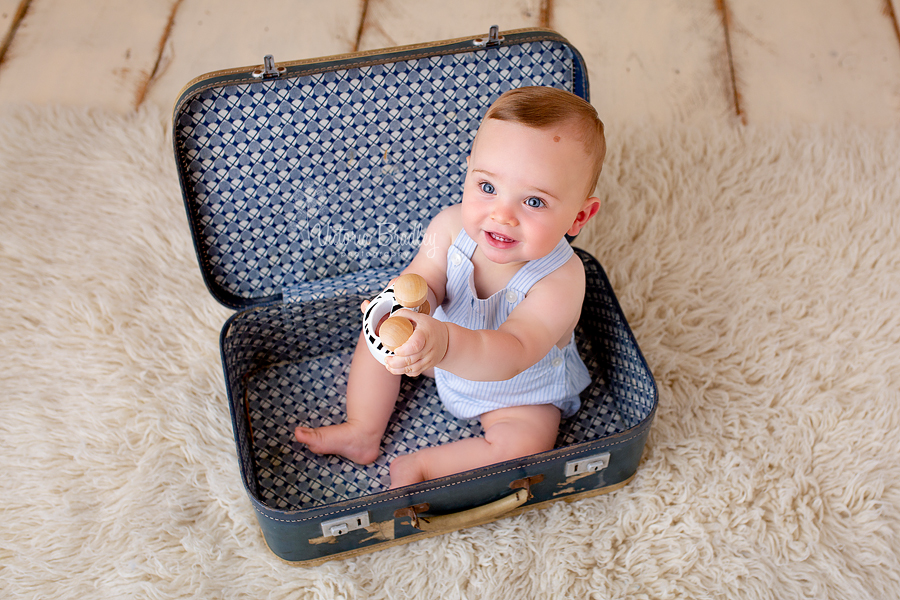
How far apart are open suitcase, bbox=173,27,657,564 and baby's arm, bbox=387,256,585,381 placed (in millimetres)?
123

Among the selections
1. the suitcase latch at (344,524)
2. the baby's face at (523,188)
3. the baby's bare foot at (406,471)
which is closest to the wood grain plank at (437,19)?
the baby's face at (523,188)

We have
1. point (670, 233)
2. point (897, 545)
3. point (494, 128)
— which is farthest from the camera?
point (670, 233)

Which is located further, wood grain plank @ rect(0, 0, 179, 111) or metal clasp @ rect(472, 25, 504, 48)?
wood grain plank @ rect(0, 0, 179, 111)

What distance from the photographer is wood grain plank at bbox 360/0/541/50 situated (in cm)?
172

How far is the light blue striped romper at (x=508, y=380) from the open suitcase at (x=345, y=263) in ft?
0.22

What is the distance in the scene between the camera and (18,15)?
1771 mm

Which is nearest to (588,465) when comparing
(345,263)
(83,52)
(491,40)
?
(345,263)

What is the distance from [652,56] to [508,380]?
41.6 inches

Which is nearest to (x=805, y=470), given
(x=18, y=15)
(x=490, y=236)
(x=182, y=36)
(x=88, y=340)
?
(x=490, y=236)

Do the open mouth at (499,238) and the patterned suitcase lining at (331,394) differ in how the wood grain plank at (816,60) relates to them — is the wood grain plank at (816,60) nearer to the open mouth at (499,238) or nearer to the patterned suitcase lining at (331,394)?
the patterned suitcase lining at (331,394)

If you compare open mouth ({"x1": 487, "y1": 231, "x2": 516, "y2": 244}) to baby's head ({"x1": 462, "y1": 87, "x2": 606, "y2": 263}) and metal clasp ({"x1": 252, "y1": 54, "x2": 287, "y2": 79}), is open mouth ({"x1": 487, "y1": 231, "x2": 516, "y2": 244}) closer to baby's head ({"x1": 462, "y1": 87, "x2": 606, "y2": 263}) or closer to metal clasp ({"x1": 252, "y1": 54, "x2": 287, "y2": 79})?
baby's head ({"x1": 462, "y1": 87, "x2": 606, "y2": 263})

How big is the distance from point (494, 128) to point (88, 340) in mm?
812

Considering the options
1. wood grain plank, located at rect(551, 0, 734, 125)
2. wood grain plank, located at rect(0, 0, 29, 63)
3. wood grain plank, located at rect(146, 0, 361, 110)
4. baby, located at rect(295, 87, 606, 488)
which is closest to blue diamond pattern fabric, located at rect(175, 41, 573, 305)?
baby, located at rect(295, 87, 606, 488)

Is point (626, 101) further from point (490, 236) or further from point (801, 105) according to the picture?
point (490, 236)
